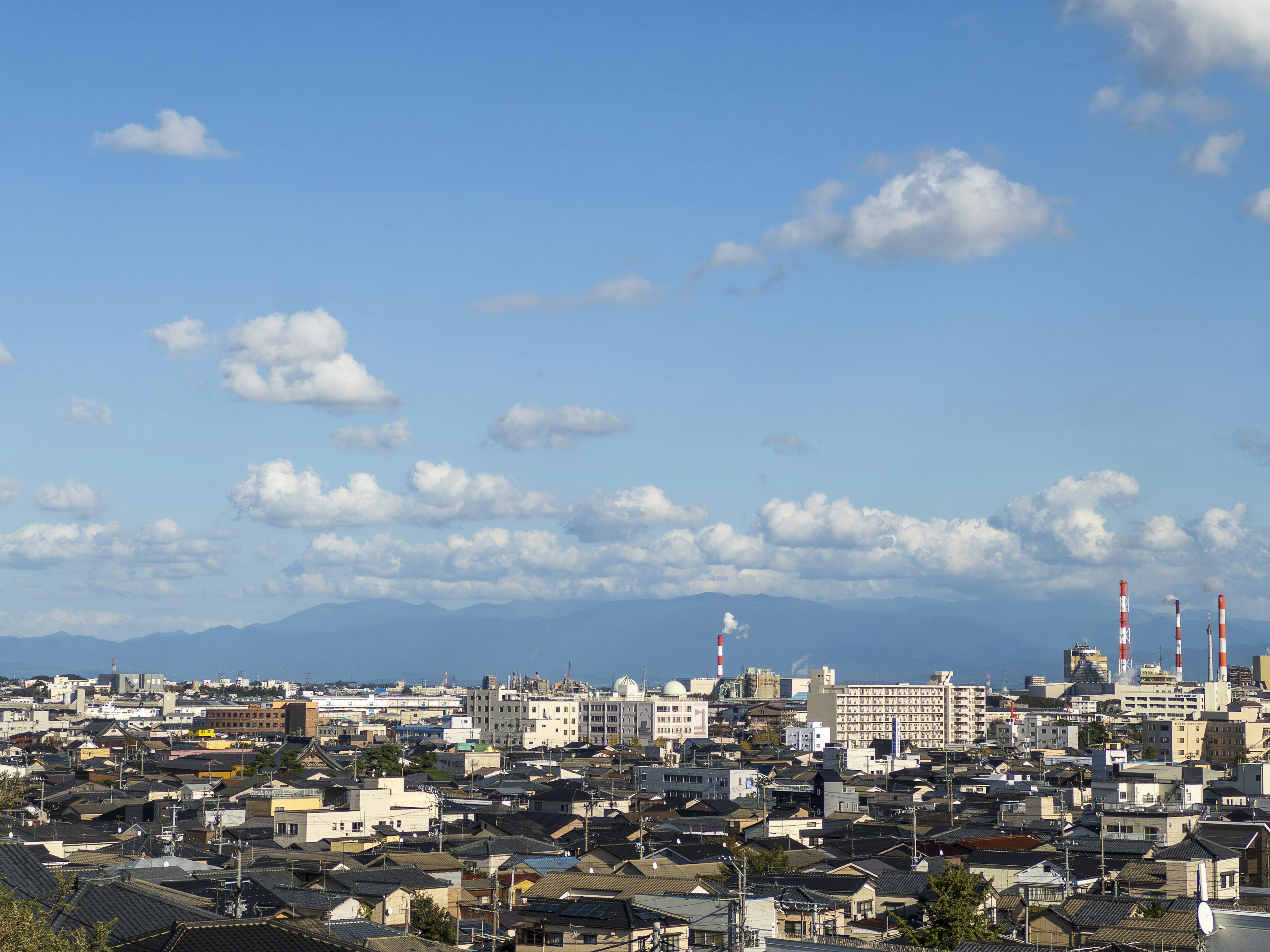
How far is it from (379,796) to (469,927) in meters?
13.7

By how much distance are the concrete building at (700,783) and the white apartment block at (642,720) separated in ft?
123

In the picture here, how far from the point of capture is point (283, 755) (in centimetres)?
6266

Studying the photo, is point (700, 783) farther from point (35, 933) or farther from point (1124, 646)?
point (1124, 646)

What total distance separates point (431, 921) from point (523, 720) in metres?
71.7

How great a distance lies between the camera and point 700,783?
56500mm

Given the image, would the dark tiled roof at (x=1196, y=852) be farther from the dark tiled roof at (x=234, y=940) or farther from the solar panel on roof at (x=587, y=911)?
the dark tiled roof at (x=234, y=940)

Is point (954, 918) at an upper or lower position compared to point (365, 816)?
upper

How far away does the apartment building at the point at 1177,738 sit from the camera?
78312 millimetres

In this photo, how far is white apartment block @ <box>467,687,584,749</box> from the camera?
9500 centimetres

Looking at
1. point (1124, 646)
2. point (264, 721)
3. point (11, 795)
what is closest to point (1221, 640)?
point (1124, 646)

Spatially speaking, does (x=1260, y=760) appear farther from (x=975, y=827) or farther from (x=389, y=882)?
(x=389, y=882)

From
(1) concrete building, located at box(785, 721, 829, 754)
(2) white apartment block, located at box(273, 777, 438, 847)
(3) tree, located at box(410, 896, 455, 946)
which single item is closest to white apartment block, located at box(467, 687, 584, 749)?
(1) concrete building, located at box(785, 721, 829, 754)

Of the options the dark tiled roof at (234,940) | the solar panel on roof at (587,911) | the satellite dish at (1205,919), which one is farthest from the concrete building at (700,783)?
the satellite dish at (1205,919)

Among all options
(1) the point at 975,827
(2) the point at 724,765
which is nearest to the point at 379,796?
(1) the point at 975,827
